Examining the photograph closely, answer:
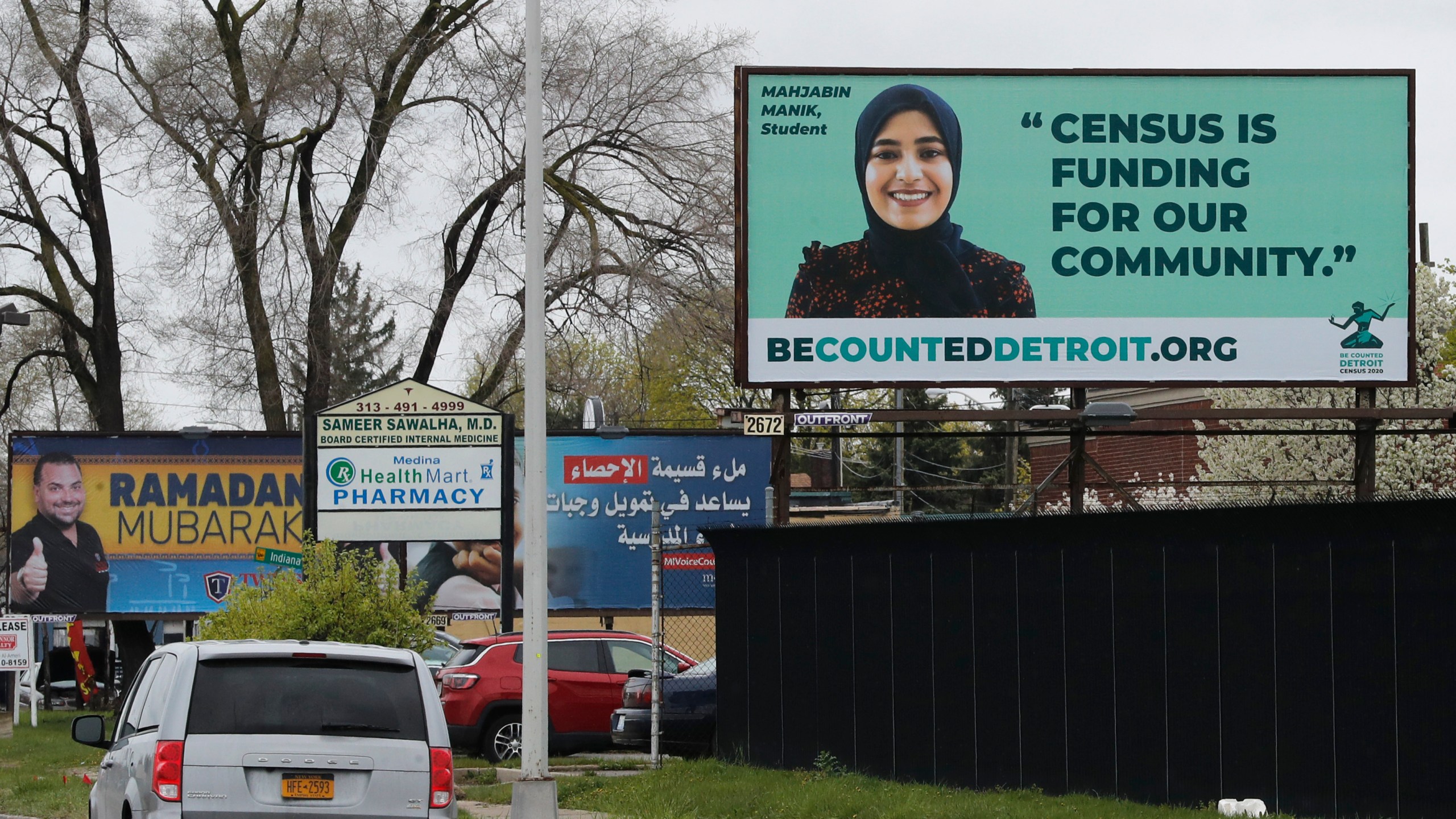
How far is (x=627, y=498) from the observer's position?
28.6 metres

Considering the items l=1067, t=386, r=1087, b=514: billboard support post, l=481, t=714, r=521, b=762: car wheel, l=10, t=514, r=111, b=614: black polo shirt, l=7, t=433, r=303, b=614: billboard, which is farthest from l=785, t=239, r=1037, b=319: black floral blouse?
l=10, t=514, r=111, b=614: black polo shirt

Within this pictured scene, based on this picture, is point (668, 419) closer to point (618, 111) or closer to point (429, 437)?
point (618, 111)

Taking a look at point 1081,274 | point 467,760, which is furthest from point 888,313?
point 467,760

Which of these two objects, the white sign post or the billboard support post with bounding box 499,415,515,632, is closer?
the billboard support post with bounding box 499,415,515,632

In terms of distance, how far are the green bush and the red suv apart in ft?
2.42

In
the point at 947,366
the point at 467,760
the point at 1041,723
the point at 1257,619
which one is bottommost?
the point at 467,760

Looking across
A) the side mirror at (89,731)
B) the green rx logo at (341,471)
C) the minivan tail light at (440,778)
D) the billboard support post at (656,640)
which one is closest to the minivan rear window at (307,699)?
the minivan tail light at (440,778)

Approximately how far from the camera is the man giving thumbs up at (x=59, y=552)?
28109 millimetres

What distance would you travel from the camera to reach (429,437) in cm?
2112

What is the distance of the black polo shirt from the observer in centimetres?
2811

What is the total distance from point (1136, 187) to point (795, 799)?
9.74 m

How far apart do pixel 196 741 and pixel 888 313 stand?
40.9 feet

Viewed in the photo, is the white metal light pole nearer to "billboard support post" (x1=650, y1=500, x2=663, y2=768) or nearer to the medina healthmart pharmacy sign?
"billboard support post" (x1=650, y1=500, x2=663, y2=768)

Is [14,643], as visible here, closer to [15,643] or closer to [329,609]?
[15,643]
